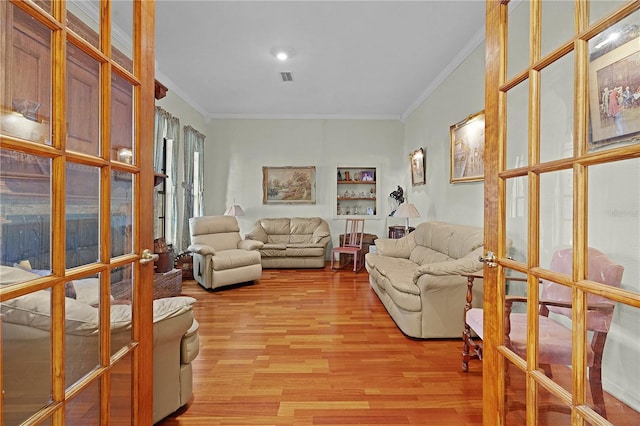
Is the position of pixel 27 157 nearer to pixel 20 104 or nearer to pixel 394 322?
pixel 20 104

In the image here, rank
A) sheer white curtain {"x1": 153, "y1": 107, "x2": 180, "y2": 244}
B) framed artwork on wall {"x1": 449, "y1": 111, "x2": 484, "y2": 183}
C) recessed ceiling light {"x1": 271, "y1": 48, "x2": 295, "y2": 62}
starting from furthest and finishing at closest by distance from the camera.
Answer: sheer white curtain {"x1": 153, "y1": 107, "x2": 180, "y2": 244}, recessed ceiling light {"x1": 271, "y1": 48, "x2": 295, "y2": 62}, framed artwork on wall {"x1": 449, "y1": 111, "x2": 484, "y2": 183}

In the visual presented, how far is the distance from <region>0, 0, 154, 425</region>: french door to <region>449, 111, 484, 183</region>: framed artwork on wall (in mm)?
3262

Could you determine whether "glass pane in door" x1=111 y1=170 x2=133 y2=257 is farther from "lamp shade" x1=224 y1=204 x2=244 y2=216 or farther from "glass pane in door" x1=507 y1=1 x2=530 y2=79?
"lamp shade" x1=224 y1=204 x2=244 y2=216

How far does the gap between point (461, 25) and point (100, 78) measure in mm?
3512

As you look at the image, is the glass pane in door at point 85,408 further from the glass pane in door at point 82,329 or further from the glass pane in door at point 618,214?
the glass pane in door at point 618,214

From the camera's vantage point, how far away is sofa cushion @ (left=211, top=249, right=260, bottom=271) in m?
4.70

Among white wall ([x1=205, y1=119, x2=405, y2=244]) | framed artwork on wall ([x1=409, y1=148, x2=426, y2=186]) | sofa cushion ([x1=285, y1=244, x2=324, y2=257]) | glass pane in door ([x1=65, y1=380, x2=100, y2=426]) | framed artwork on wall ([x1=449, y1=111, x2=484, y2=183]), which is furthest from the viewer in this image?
white wall ([x1=205, y1=119, x2=405, y2=244])

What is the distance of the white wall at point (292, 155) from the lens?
711 cm

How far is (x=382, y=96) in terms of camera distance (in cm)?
579

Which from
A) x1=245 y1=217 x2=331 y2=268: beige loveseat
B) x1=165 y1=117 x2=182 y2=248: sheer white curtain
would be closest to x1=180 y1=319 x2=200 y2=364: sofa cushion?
x1=165 y1=117 x2=182 y2=248: sheer white curtain

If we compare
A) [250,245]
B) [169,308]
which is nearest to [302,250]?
[250,245]

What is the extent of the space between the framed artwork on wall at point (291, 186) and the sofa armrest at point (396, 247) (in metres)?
2.52

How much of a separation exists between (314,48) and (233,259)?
9.76 feet

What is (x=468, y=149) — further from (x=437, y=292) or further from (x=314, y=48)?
(x=314, y=48)
